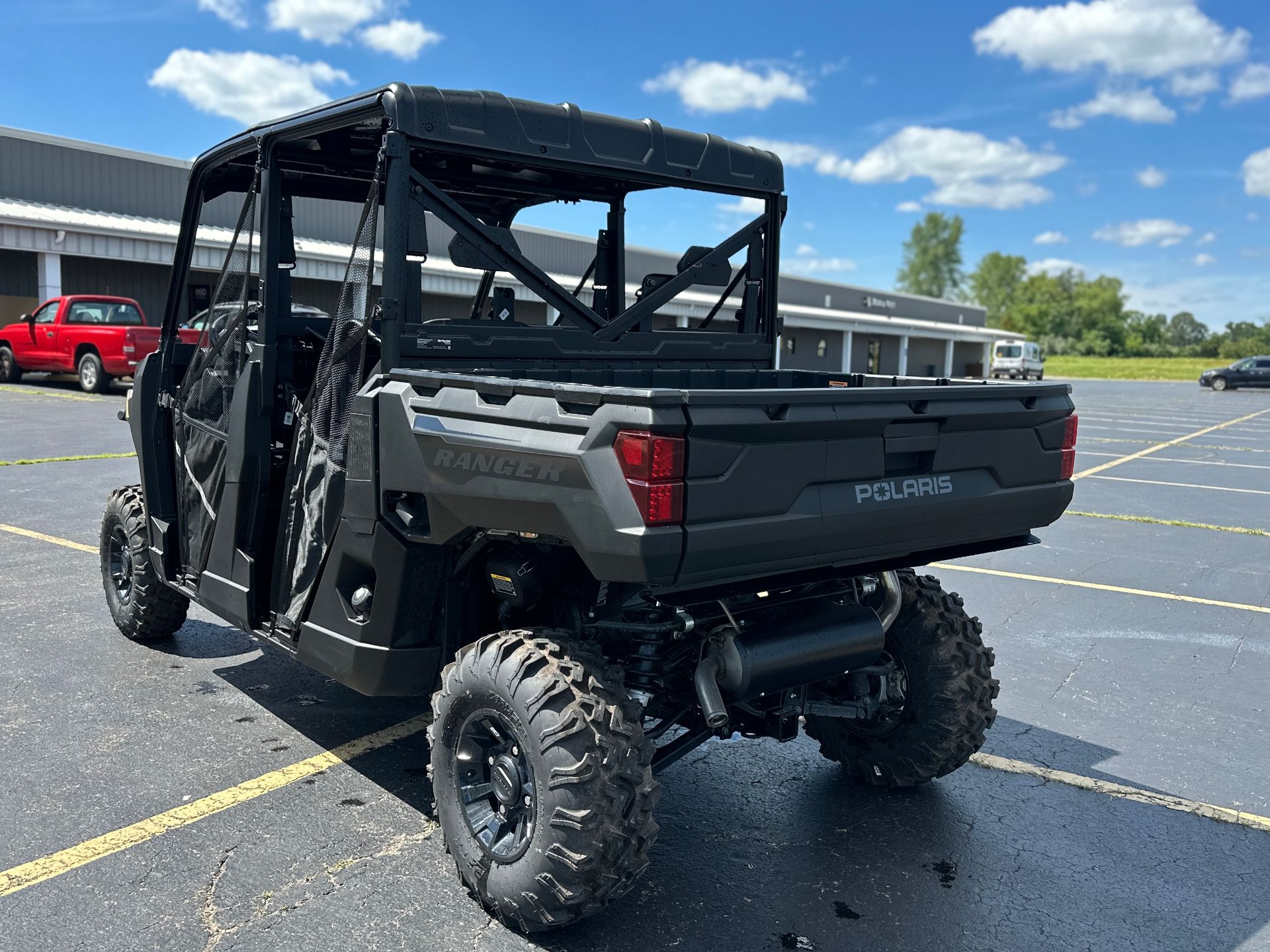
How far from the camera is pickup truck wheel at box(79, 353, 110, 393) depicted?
1989cm

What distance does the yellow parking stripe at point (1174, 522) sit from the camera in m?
10.1

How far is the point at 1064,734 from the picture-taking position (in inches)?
188

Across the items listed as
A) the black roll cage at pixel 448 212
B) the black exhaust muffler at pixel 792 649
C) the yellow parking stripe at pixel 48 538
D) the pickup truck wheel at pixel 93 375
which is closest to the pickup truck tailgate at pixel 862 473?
the black exhaust muffler at pixel 792 649

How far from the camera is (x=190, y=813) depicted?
373 centimetres

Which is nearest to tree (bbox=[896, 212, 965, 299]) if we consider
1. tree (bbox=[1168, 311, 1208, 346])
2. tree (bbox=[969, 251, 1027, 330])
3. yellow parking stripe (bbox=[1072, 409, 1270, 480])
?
tree (bbox=[969, 251, 1027, 330])

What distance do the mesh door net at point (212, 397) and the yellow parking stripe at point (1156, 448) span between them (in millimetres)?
7458

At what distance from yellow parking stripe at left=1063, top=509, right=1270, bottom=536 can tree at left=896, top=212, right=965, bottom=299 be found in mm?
117059

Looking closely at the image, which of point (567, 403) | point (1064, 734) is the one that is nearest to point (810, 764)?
point (1064, 734)

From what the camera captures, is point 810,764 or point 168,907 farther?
point 810,764

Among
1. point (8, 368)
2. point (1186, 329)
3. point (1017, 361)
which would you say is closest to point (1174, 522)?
point (8, 368)

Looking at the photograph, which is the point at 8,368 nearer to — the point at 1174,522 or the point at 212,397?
the point at 212,397

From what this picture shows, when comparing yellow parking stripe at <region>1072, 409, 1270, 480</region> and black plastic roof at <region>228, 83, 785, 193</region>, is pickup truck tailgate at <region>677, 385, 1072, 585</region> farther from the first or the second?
yellow parking stripe at <region>1072, 409, 1270, 480</region>

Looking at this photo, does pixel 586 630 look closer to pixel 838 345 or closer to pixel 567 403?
pixel 567 403

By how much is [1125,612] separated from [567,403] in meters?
5.32
